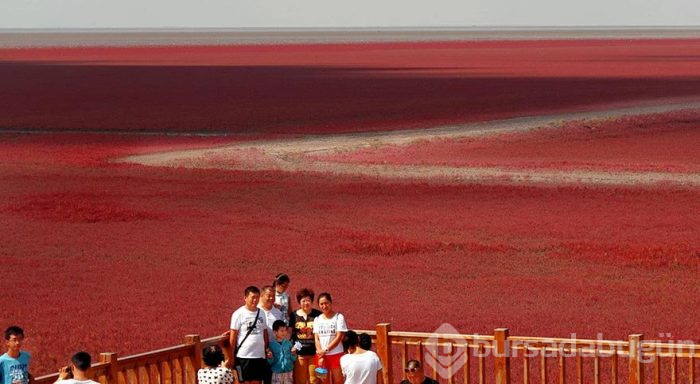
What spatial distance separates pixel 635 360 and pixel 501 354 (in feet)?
4.47

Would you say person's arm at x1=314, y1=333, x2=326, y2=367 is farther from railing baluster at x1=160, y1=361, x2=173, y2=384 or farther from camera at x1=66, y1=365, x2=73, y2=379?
camera at x1=66, y1=365, x2=73, y2=379

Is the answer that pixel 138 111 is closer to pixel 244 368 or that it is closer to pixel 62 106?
pixel 62 106

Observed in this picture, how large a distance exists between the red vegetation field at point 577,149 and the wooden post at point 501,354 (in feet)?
93.5

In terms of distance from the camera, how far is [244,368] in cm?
1398

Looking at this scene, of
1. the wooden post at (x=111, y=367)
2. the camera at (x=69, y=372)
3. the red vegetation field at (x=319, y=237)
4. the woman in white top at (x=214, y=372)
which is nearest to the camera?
the camera at (x=69, y=372)

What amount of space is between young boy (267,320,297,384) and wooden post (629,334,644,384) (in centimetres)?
345

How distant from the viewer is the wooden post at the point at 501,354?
13.9 metres

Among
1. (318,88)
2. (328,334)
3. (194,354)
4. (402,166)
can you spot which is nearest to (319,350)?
(328,334)

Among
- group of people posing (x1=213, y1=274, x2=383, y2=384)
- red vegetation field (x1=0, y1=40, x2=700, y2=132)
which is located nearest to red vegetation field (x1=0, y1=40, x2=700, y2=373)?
red vegetation field (x1=0, y1=40, x2=700, y2=132)

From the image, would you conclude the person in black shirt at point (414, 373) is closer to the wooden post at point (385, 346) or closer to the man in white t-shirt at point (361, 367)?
the man in white t-shirt at point (361, 367)

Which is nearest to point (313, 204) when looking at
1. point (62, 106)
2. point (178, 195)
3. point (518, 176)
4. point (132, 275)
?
point (178, 195)

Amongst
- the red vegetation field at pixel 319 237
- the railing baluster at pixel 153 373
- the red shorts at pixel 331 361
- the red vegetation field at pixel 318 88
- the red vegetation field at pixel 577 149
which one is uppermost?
the red vegetation field at pixel 318 88

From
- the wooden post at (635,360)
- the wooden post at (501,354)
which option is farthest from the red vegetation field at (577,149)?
the wooden post at (635,360)

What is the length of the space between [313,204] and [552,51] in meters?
94.3
